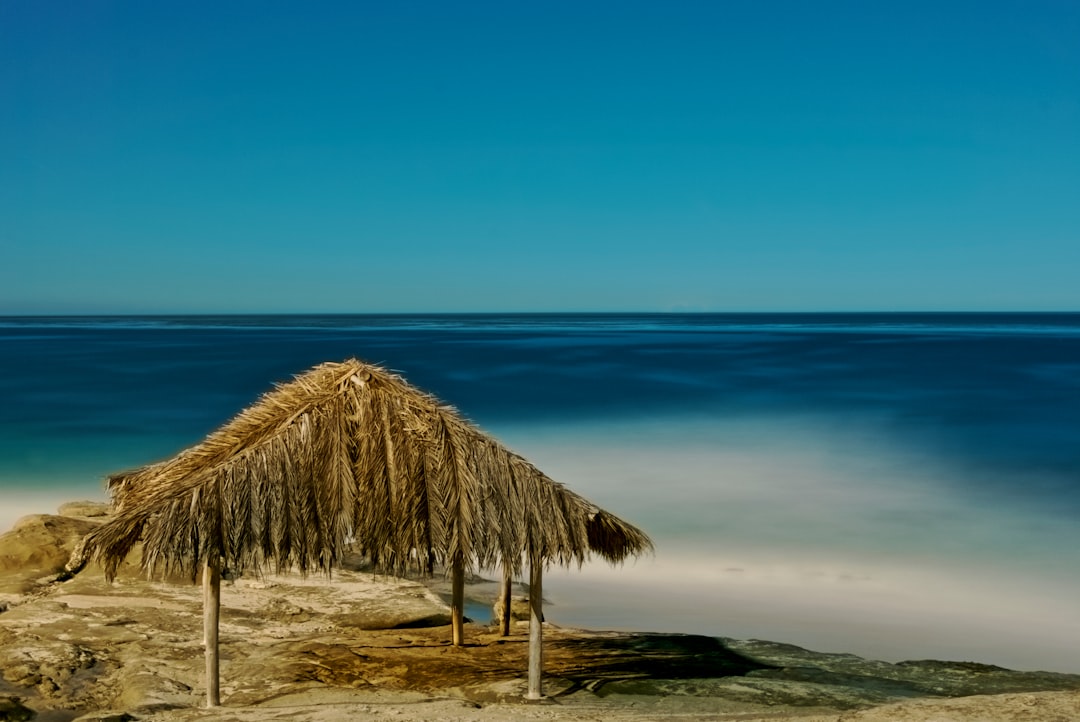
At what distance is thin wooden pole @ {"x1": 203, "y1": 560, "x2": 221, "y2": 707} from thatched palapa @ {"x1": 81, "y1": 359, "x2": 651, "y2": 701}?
101 mm

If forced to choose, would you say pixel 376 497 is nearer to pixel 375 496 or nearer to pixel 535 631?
pixel 375 496

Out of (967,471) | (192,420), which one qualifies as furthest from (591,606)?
(192,420)

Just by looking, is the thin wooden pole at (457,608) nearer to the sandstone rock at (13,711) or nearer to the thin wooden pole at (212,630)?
the thin wooden pole at (212,630)

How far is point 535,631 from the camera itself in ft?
21.5

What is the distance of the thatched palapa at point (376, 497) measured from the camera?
6.27 metres

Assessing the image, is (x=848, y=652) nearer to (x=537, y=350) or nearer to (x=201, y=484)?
(x=201, y=484)

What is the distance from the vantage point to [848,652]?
29.2 ft

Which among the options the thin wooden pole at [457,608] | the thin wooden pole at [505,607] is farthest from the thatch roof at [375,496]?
the thin wooden pole at [505,607]

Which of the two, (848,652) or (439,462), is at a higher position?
(439,462)

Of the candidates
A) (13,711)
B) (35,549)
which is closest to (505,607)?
(13,711)

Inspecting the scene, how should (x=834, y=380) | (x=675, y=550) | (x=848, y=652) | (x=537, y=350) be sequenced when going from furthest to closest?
(x=537, y=350) < (x=834, y=380) < (x=675, y=550) < (x=848, y=652)

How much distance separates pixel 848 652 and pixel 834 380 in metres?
32.6

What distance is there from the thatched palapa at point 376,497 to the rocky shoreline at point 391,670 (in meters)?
0.92

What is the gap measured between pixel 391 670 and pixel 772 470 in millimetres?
13131
